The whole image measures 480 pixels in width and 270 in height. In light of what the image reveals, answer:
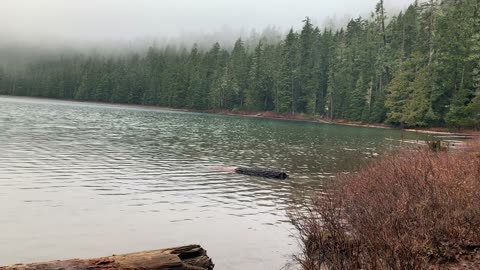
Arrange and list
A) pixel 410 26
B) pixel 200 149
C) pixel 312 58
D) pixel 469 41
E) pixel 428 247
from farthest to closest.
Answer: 1. pixel 312 58
2. pixel 410 26
3. pixel 469 41
4. pixel 200 149
5. pixel 428 247

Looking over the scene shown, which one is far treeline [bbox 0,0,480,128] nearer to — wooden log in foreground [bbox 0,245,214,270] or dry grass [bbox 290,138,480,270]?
dry grass [bbox 290,138,480,270]

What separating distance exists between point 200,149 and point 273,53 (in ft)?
344

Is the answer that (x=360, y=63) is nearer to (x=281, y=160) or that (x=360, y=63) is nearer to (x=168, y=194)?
(x=281, y=160)

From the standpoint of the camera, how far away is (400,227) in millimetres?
8422

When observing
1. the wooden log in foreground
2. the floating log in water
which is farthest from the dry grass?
the floating log in water

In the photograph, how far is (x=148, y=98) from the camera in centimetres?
16425

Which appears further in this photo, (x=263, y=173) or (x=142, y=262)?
(x=263, y=173)

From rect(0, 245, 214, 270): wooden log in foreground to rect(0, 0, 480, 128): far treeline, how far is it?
60.5 metres

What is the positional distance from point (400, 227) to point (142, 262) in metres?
5.28

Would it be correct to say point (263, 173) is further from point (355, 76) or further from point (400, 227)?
point (355, 76)

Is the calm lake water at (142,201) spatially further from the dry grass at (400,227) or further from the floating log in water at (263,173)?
the dry grass at (400,227)

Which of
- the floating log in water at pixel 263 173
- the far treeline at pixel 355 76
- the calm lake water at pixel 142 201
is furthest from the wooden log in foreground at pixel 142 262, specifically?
the far treeline at pixel 355 76

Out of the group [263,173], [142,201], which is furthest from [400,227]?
[263,173]

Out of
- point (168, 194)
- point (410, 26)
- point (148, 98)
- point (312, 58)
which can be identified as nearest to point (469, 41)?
point (410, 26)
